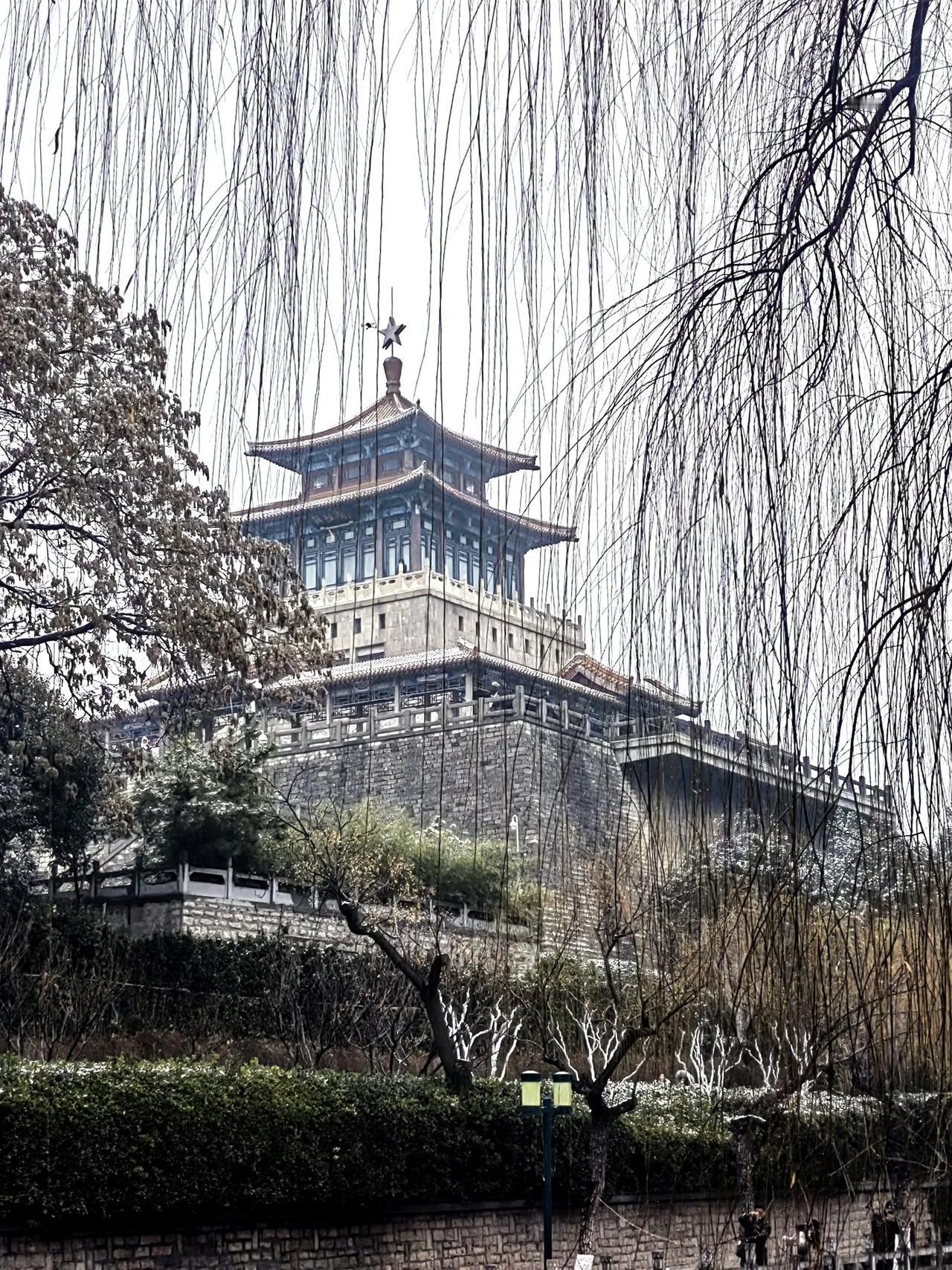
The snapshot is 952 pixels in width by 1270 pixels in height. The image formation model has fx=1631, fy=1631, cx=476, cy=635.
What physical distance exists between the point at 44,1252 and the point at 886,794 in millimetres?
8908

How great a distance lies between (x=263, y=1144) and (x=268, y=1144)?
61mm

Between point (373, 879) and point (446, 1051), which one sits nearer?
point (446, 1051)

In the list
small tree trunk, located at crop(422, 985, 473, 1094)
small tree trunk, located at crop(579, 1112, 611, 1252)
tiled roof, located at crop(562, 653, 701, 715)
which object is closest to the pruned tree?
small tree trunk, located at crop(422, 985, 473, 1094)

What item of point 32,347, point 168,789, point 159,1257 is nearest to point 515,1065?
point 168,789

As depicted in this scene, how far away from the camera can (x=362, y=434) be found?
1.61m

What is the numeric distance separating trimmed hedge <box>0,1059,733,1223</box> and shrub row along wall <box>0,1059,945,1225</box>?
1 centimetres

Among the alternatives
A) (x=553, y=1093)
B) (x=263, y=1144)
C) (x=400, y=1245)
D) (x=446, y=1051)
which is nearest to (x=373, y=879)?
(x=446, y=1051)

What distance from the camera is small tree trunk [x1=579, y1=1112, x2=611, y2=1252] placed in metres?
11.9

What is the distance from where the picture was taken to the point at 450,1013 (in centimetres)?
1500

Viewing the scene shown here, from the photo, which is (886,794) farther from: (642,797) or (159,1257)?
(159,1257)

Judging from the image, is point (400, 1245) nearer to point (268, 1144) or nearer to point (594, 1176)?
point (594, 1176)

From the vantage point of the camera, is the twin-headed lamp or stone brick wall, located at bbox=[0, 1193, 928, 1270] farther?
the twin-headed lamp

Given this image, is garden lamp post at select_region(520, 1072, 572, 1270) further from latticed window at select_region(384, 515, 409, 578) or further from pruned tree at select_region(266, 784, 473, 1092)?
latticed window at select_region(384, 515, 409, 578)

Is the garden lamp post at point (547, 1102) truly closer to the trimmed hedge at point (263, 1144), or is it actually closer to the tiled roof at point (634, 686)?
the trimmed hedge at point (263, 1144)
